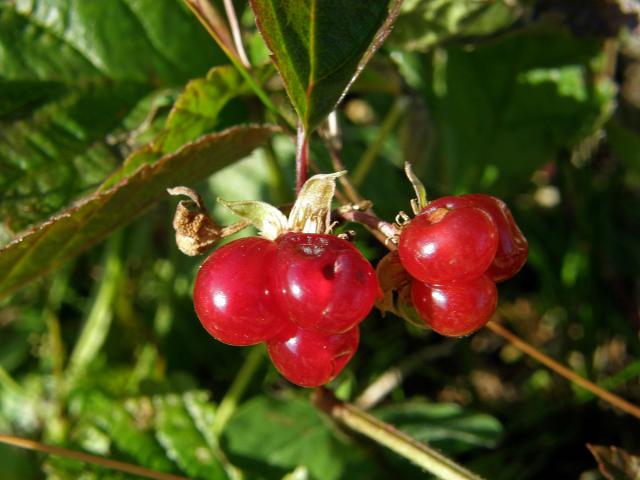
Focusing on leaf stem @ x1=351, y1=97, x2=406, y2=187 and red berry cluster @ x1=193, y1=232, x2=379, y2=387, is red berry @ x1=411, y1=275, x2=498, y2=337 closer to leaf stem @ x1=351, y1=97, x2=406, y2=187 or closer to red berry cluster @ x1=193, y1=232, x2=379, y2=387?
red berry cluster @ x1=193, y1=232, x2=379, y2=387

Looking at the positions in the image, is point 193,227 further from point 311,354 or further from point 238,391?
point 238,391

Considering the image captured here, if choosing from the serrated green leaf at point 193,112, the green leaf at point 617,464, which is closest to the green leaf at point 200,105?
the serrated green leaf at point 193,112

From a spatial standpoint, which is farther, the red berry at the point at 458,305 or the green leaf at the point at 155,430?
the green leaf at the point at 155,430

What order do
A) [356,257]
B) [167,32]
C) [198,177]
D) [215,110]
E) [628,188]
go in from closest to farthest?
[356,257]
[198,177]
[215,110]
[167,32]
[628,188]

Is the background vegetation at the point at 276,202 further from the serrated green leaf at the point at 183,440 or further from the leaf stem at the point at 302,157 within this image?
the leaf stem at the point at 302,157

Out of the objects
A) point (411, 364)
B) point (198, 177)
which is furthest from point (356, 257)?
point (411, 364)

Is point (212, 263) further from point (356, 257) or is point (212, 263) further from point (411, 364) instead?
point (411, 364)
